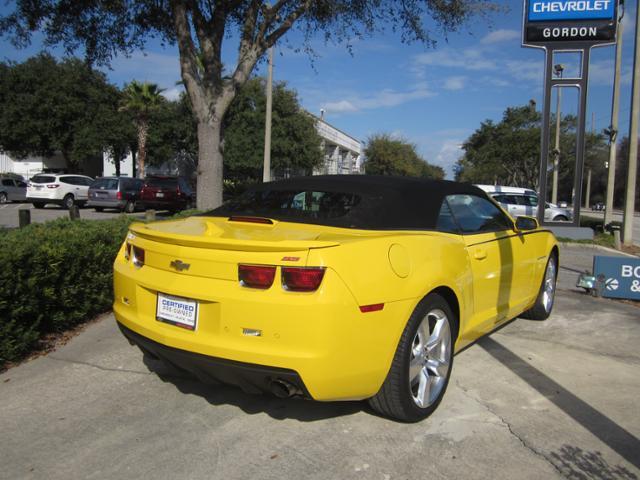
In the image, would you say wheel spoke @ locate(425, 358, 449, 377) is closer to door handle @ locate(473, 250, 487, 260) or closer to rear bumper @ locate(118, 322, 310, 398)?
door handle @ locate(473, 250, 487, 260)

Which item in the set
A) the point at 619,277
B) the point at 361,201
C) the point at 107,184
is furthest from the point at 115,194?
the point at 361,201

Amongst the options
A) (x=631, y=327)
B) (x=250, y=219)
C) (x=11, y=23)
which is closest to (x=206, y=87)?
(x=11, y=23)

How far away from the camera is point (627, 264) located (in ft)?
23.1

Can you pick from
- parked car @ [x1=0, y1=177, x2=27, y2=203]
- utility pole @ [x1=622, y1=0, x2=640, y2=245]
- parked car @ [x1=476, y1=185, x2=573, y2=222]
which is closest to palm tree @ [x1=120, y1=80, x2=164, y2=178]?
parked car @ [x1=0, y1=177, x2=27, y2=203]

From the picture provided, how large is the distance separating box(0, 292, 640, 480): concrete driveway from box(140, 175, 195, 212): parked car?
1793 cm

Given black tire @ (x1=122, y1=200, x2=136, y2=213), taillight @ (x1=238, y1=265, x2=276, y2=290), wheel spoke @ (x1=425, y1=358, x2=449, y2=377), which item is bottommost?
wheel spoke @ (x1=425, y1=358, x2=449, y2=377)

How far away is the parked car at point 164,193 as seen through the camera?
21703mm

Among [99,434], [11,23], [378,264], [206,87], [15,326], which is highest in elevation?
[11,23]

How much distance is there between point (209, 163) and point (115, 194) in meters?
13.6

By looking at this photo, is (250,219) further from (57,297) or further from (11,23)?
(11,23)

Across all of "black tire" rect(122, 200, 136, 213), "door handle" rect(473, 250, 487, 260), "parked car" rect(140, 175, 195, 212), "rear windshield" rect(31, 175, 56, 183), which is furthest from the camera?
"rear windshield" rect(31, 175, 56, 183)

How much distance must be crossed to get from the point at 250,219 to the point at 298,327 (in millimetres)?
1108

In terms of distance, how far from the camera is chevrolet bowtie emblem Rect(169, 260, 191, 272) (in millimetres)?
3100

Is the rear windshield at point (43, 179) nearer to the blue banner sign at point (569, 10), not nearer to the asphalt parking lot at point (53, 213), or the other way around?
the asphalt parking lot at point (53, 213)
